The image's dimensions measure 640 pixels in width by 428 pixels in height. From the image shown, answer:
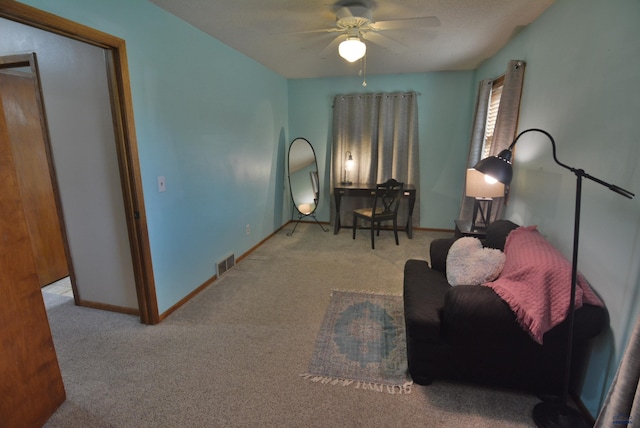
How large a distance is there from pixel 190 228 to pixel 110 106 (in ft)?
3.57

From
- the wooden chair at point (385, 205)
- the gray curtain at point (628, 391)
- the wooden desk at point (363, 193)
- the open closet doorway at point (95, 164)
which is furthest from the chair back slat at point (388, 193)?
the gray curtain at point (628, 391)

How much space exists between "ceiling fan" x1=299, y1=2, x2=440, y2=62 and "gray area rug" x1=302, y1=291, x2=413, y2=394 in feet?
6.85

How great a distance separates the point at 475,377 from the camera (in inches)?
64.1

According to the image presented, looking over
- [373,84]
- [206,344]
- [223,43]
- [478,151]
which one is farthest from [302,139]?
[206,344]

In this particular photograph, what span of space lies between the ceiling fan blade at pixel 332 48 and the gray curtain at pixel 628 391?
2.84m

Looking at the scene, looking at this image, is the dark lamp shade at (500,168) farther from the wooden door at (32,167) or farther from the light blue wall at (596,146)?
the wooden door at (32,167)

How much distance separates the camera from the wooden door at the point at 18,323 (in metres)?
1.31

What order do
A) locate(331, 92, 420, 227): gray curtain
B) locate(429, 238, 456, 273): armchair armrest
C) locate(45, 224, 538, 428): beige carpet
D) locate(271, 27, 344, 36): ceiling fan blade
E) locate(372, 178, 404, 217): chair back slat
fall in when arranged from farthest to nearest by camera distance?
locate(331, 92, 420, 227): gray curtain < locate(372, 178, 404, 217): chair back slat < locate(271, 27, 344, 36): ceiling fan blade < locate(429, 238, 456, 273): armchair armrest < locate(45, 224, 538, 428): beige carpet

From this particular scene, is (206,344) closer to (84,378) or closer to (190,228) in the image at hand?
(84,378)

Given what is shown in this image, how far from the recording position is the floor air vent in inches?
123

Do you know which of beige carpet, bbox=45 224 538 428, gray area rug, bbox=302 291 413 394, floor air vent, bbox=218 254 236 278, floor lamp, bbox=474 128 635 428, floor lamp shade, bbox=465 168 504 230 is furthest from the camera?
floor air vent, bbox=218 254 236 278

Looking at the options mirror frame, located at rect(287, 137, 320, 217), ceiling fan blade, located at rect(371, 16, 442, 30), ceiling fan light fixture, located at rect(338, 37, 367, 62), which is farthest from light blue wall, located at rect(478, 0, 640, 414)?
mirror frame, located at rect(287, 137, 320, 217)

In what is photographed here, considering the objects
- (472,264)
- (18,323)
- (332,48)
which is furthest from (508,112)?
(18,323)

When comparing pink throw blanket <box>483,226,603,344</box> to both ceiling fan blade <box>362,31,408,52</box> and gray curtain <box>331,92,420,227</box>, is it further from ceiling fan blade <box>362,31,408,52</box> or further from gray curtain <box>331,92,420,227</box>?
gray curtain <box>331,92,420,227</box>
